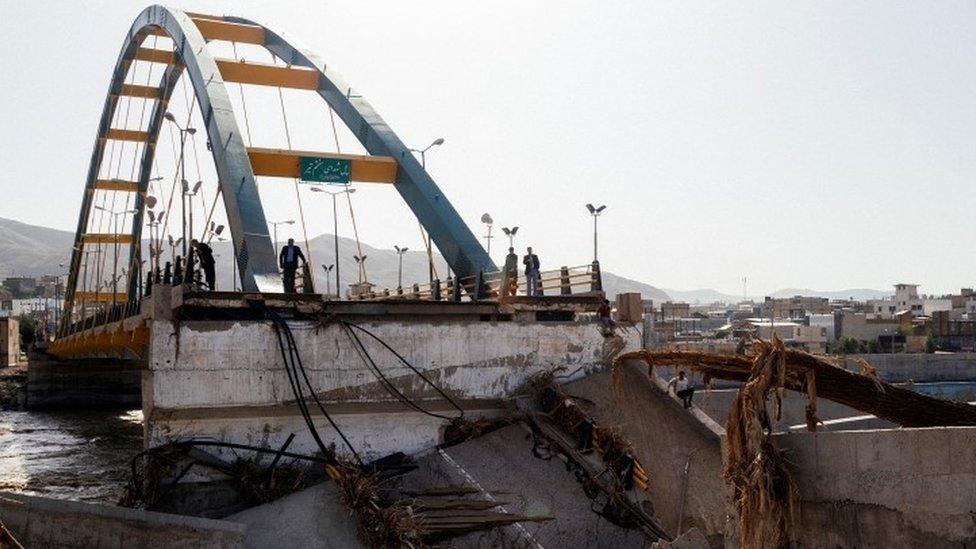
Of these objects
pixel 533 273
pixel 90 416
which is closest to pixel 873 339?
pixel 90 416

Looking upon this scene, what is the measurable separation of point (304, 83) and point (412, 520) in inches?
764

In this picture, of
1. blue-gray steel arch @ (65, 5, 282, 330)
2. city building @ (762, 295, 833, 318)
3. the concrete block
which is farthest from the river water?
city building @ (762, 295, 833, 318)

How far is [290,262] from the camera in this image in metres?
20.0

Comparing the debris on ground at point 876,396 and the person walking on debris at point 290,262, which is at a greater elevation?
the person walking on debris at point 290,262

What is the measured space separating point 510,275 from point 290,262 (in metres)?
4.32

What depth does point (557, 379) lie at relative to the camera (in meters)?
17.3

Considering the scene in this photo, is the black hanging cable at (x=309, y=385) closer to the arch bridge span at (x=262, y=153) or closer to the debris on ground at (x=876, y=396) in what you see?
the arch bridge span at (x=262, y=153)

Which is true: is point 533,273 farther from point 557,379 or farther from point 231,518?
point 231,518

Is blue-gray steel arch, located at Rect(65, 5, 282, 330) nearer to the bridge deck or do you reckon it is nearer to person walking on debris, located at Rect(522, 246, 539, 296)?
the bridge deck

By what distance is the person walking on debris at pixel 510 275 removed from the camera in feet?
60.6

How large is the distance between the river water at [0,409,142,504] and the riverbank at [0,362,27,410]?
8.84ft

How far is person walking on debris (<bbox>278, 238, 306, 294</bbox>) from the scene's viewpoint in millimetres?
19719

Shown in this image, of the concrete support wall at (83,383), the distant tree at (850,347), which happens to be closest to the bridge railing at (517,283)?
the concrete support wall at (83,383)

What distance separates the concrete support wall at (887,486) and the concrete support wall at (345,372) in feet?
31.1
